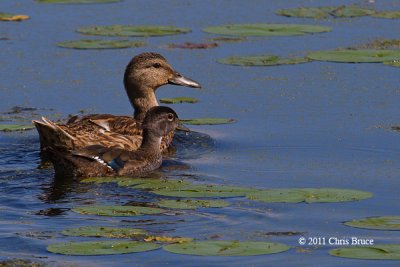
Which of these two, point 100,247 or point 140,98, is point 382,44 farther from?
point 100,247

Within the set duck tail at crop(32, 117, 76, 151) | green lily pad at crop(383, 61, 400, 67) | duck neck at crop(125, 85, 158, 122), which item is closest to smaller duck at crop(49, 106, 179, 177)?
duck tail at crop(32, 117, 76, 151)

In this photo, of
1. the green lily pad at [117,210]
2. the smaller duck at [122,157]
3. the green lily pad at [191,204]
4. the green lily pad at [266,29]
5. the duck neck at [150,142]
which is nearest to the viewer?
the green lily pad at [117,210]

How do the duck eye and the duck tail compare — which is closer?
the duck tail

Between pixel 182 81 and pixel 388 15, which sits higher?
pixel 388 15

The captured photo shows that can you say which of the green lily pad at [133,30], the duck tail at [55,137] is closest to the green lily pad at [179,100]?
the green lily pad at [133,30]

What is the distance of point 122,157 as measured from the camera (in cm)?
1298

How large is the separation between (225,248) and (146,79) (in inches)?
240

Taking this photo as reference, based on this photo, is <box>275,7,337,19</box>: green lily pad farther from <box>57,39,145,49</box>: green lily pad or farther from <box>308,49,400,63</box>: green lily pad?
<box>57,39,145,49</box>: green lily pad

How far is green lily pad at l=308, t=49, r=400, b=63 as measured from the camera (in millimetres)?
16594

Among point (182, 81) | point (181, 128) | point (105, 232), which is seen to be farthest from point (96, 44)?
point (105, 232)

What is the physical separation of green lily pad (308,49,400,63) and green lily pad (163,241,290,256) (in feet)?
23.5

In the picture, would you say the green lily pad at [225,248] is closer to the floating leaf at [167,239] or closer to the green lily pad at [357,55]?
the floating leaf at [167,239]

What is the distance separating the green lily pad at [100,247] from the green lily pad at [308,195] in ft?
5.21

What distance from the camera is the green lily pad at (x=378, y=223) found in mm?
10219
